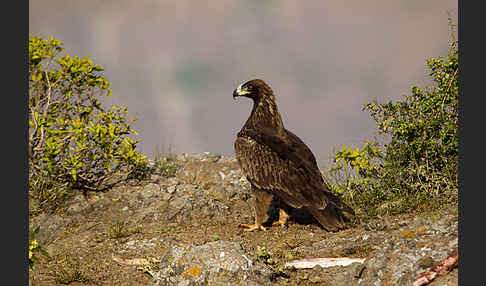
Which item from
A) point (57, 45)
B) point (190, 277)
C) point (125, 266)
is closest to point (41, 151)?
point (57, 45)

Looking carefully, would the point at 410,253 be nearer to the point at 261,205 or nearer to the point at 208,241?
the point at 261,205

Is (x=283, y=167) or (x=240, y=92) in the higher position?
(x=240, y=92)

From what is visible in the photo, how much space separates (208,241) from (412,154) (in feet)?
14.4

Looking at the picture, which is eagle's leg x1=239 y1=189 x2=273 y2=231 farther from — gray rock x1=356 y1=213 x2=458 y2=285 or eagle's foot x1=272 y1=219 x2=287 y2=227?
gray rock x1=356 y1=213 x2=458 y2=285

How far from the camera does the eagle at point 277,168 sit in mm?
6789

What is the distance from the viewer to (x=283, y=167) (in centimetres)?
702

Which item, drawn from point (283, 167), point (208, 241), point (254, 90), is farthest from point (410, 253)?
point (254, 90)

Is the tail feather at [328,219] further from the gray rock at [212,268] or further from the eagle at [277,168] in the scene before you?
the gray rock at [212,268]

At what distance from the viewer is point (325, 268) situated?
214 inches

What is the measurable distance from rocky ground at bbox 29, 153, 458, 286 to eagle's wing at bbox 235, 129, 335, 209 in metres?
0.69

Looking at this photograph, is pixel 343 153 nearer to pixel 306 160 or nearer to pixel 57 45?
pixel 306 160

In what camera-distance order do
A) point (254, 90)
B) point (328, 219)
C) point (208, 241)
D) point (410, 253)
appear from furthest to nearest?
1. point (254, 90)
2. point (208, 241)
3. point (328, 219)
4. point (410, 253)

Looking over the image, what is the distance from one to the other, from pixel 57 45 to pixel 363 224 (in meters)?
7.45

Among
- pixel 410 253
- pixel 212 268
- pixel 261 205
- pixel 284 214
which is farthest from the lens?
pixel 284 214
